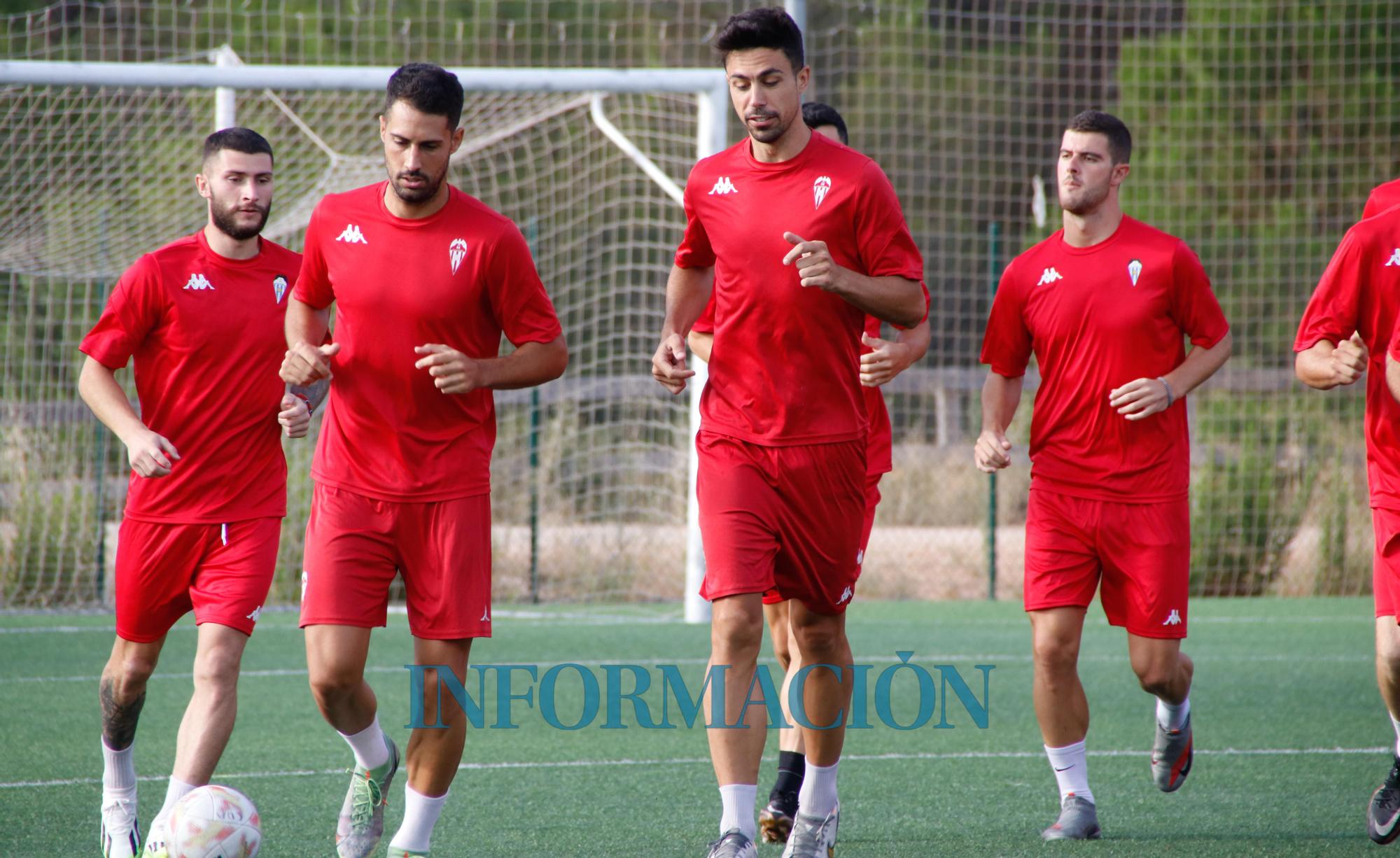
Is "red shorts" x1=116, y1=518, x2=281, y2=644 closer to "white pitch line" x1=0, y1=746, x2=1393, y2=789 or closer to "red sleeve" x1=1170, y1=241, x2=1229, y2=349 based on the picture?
"white pitch line" x1=0, y1=746, x2=1393, y2=789

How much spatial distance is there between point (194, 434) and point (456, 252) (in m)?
1.13

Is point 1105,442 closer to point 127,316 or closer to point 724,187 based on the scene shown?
point 724,187

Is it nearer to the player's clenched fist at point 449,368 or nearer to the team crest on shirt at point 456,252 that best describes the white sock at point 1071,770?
the player's clenched fist at point 449,368

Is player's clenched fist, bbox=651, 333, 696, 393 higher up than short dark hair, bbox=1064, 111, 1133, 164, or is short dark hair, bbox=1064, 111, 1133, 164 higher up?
short dark hair, bbox=1064, 111, 1133, 164

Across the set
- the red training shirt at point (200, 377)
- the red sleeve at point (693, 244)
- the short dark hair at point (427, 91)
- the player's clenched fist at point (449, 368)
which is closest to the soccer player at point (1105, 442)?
the red sleeve at point (693, 244)

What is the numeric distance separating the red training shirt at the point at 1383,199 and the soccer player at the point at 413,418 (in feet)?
9.55

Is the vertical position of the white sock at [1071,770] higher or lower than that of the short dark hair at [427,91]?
lower

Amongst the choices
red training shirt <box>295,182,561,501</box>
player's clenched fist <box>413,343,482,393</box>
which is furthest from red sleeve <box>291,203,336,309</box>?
player's clenched fist <box>413,343,482,393</box>

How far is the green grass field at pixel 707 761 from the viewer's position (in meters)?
5.08

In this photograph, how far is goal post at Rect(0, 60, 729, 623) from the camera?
32.8 ft

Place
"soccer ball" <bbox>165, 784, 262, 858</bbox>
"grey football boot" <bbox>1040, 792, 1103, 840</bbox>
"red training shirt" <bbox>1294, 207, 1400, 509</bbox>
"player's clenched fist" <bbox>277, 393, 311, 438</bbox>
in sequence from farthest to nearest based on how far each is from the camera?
"grey football boot" <bbox>1040, 792, 1103, 840</bbox> → "red training shirt" <bbox>1294, 207, 1400, 509</bbox> → "player's clenched fist" <bbox>277, 393, 311, 438</bbox> → "soccer ball" <bbox>165, 784, 262, 858</bbox>

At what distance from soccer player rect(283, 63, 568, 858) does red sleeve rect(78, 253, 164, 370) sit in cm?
68

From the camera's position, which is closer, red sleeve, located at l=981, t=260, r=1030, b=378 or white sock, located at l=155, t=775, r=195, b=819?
white sock, located at l=155, t=775, r=195, b=819

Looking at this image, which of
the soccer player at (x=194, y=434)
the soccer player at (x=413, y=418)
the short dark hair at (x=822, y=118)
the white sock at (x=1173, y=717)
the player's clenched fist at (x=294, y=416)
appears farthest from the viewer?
the short dark hair at (x=822, y=118)
